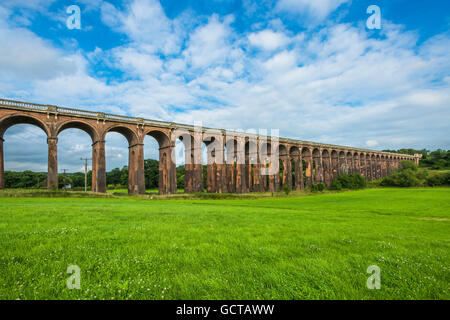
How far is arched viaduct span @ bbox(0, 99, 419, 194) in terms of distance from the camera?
1149 inches

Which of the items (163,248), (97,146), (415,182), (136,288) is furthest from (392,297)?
(415,182)

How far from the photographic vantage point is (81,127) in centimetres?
3353

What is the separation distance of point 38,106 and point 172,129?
1923 cm

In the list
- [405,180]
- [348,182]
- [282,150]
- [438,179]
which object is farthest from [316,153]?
[438,179]

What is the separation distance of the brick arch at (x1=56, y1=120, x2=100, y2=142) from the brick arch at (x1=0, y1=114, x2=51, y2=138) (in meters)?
1.58

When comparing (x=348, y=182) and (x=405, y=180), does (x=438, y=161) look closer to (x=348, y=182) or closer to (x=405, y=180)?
(x=405, y=180)

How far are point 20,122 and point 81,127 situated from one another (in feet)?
23.3

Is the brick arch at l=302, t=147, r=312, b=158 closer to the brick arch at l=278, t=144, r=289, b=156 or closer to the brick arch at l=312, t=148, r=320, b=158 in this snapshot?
the brick arch at l=312, t=148, r=320, b=158

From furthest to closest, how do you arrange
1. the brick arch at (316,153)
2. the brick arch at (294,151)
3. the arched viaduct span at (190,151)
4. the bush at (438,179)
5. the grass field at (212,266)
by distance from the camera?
1. the brick arch at (316,153)
2. the bush at (438,179)
3. the brick arch at (294,151)
4. the arched viaduct span at (190,151)
5. the grass field at (212,266)

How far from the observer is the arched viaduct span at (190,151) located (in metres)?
29.2

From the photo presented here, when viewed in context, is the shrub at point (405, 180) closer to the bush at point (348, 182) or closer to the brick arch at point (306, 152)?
the bush at point (348, 182)


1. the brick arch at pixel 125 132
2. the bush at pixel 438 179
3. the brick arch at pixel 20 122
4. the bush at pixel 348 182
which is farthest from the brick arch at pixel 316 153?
the brick arch at pixel 20 122

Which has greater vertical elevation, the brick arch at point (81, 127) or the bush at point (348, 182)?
the brick arch at point (81, 127)

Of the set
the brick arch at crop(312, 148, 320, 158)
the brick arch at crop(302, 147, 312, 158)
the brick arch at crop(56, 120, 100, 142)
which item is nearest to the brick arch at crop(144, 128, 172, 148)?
the brick arch at crop(56, 120, 100, 142)
